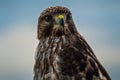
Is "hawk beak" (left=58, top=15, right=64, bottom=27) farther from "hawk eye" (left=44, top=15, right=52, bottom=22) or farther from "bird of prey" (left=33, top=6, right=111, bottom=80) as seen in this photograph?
"hawk eye" (left=44, top=15, right=52, bottom=22)

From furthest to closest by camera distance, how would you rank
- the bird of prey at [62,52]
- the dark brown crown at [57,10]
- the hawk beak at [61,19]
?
the dark brown crown at [57,10] → the hawk beak at [61,19] → the bird of prey at [62,52]

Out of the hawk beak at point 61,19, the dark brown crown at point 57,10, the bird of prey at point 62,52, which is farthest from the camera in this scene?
the dark brown crown at point 57,10

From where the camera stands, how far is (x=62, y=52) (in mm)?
4730

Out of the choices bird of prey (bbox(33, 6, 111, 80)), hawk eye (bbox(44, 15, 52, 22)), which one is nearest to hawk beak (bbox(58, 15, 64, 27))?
bird of prey (bbox(33, 6, 111, 80))

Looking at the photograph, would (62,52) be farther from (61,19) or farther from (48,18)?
(48,18)

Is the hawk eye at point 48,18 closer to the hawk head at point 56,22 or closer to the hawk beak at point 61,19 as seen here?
the hawk head at point 56,22

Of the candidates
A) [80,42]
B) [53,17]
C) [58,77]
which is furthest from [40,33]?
[58,77]

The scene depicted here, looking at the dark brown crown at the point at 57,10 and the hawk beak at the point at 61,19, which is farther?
the dark brown crown at the point at 57,10

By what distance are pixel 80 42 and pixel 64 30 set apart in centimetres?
29

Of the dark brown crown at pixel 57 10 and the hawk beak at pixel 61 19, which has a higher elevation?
the dark brown crown at pixel 57 10

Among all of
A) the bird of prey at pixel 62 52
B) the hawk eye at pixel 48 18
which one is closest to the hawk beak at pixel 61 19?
the bird of prey at pixel 62 52

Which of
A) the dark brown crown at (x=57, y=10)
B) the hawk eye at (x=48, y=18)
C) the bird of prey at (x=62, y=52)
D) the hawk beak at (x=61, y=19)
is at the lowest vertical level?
the bird of prey at (x=62, y=52)

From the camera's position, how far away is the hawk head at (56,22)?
5.16 meters

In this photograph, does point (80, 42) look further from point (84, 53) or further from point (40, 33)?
point (40, 33)
